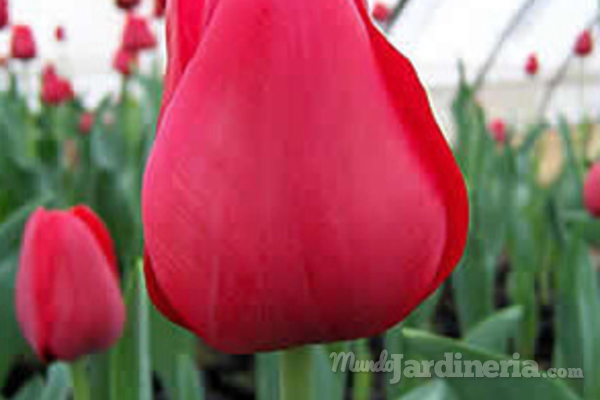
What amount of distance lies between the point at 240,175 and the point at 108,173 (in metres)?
0.87

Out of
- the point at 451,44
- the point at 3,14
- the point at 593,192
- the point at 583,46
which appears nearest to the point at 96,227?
the point at 593,192

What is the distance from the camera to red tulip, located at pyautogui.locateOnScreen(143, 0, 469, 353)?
0.63 feet

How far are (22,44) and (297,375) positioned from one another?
1.61 m

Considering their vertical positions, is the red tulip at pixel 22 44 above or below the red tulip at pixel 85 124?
A: above

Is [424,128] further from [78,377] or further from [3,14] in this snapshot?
[3,14]

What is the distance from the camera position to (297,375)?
9.0 inches

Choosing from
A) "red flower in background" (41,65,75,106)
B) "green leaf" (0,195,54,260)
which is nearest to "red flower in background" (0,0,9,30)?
"red flower in background" (41,65,75,106)

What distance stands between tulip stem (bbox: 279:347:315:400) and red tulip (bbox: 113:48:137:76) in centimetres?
155

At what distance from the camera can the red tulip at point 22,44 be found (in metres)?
1.67

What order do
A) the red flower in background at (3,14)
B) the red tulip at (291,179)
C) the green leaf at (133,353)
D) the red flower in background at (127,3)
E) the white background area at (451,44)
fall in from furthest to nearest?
1. the white background area at (451,44)
2. the red flower in background at (127,3)
3. the red flower in background at (3,14)
4. the green leaf at (133,353)
5. the red tulip at (291,179)

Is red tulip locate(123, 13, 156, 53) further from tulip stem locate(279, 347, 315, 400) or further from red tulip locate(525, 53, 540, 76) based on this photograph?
tulip stem locate(279, 347, 315, 400)

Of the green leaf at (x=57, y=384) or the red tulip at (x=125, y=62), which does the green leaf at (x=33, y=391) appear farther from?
the red tulip at (x=125, y=62)

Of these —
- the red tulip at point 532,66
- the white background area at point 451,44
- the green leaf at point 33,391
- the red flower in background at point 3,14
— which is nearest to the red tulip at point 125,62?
the red flower in background at point 3,14

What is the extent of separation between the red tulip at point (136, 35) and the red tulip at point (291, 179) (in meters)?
1.55
